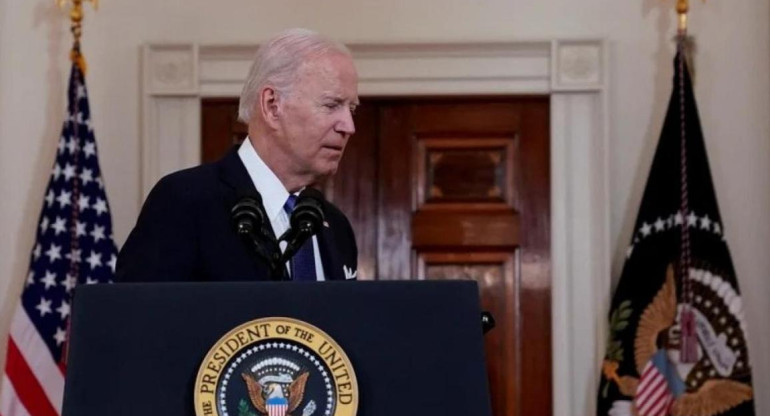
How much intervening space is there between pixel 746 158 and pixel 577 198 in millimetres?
672

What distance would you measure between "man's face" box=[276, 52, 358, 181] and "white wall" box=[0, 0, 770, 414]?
9.37 feet

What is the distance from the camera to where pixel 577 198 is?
5211 millimetres

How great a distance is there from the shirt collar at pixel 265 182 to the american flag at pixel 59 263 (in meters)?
2.70

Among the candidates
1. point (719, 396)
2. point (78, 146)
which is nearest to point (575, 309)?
point (719, 396)

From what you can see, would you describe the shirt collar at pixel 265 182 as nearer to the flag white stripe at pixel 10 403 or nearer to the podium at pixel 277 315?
the podium at pixel 277 315

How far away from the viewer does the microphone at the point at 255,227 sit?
1965 millimetres

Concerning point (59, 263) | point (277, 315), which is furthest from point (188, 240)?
point (59, 263)

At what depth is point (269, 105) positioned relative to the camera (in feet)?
8.18

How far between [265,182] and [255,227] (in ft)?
1.43

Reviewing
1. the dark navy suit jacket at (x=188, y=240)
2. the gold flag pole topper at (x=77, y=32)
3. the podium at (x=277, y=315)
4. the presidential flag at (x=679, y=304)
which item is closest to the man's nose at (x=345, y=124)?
the dark navy suit jacket at (x=188, y=240)

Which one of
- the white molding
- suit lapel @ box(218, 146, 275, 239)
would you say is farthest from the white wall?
suit lapel @ box(218, 146, 275, 239)

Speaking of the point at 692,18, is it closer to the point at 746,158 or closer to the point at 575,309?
the point at 746,158

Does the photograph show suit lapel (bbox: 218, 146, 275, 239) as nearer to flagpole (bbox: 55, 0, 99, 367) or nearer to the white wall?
flagpole (bbox: 55, 0, 99, 367)

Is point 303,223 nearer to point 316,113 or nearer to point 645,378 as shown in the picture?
point 316,113
